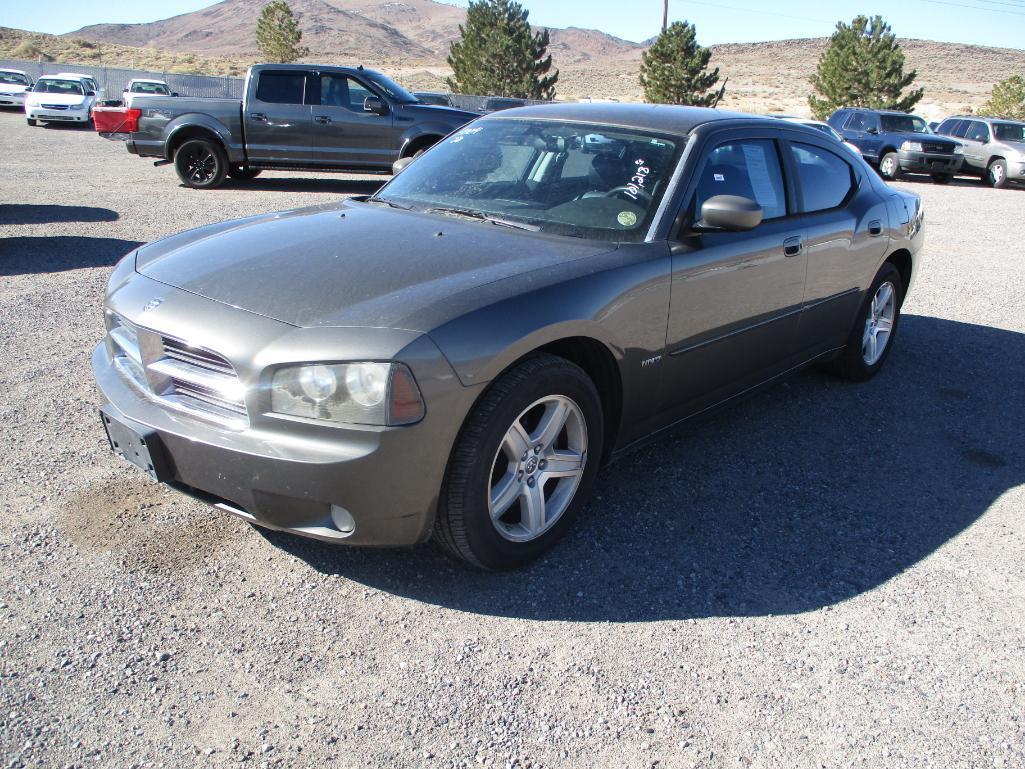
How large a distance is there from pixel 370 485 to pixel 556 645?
0.81 meters

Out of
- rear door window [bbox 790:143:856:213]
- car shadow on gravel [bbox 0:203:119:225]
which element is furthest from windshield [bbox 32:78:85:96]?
rear door window [bbox 790:143:856:213]

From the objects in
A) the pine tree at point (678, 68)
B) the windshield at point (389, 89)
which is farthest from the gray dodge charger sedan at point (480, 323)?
the pine tree at point (678, 68)

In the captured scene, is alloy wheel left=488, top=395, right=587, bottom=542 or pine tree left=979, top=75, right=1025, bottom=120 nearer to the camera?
alloy wheel left=488, top=395, right=587, bottom=542

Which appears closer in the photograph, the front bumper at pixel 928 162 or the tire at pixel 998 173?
the front bumper at pixel 928 162

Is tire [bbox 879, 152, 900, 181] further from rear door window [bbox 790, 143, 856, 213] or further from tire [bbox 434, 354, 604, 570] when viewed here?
tire [bbox 434, 354, 604, 570]

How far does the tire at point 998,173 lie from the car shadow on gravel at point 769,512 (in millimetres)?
17833

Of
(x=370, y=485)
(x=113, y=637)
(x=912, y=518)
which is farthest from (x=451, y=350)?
(x=912, y=518)

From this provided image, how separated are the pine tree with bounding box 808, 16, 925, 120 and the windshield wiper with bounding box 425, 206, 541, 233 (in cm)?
3667

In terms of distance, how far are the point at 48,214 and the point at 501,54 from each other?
1445 inches

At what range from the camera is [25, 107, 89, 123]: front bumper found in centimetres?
2555

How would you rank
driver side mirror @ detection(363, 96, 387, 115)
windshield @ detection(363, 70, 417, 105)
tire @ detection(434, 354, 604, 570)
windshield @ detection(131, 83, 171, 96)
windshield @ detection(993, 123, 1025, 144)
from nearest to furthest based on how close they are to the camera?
tire @ detection(434, 354, 604, 570) → driver side mirror @ detection(363, 96, 387, 115) → windshield @ detection(363, 70, 417, 105) → windshield @ detection(993, 123, 1025, 144) → windshield @ detection(131, 83, 171, 96)

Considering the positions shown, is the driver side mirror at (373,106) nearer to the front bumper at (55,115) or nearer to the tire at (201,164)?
the tire at (201,164)

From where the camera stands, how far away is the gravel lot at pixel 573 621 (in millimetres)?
2387

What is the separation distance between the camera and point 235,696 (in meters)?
2.48
